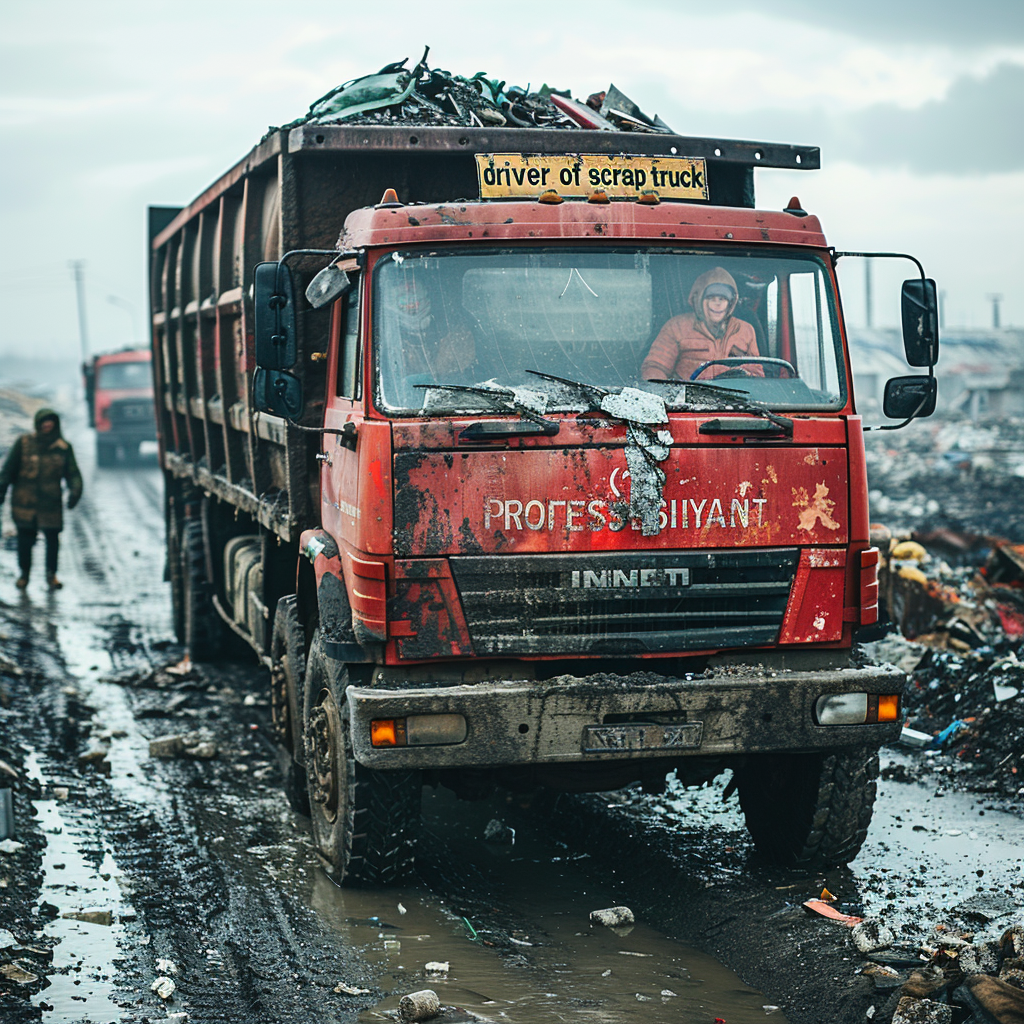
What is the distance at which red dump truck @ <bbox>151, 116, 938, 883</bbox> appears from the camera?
14.9 feet

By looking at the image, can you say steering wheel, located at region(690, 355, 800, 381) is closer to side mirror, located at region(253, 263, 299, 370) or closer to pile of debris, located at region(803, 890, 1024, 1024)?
side mirror, located at region(253, 263, 299, 370)

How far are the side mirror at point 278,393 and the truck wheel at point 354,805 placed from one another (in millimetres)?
988

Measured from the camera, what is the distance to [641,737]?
4.59 metres

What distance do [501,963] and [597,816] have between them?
1640mm

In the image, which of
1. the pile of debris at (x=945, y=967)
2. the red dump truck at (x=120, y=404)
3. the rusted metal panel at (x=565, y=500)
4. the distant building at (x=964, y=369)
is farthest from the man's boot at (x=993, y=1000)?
the red dump truck at (x=120, y=404)

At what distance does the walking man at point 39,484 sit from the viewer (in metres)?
12.9

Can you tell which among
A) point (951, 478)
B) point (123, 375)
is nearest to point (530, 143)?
point (951, 478)

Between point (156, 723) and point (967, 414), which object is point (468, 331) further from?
point (967, 414)

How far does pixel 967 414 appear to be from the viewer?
37.7 m

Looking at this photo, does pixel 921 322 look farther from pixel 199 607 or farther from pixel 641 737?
pixel 199 607

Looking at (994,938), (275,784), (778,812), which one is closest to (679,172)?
(778,812)

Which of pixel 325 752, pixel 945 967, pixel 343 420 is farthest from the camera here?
pixel 325 752

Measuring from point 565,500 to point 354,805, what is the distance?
150 cm

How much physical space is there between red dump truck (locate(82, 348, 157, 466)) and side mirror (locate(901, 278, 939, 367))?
22576 millimetres
